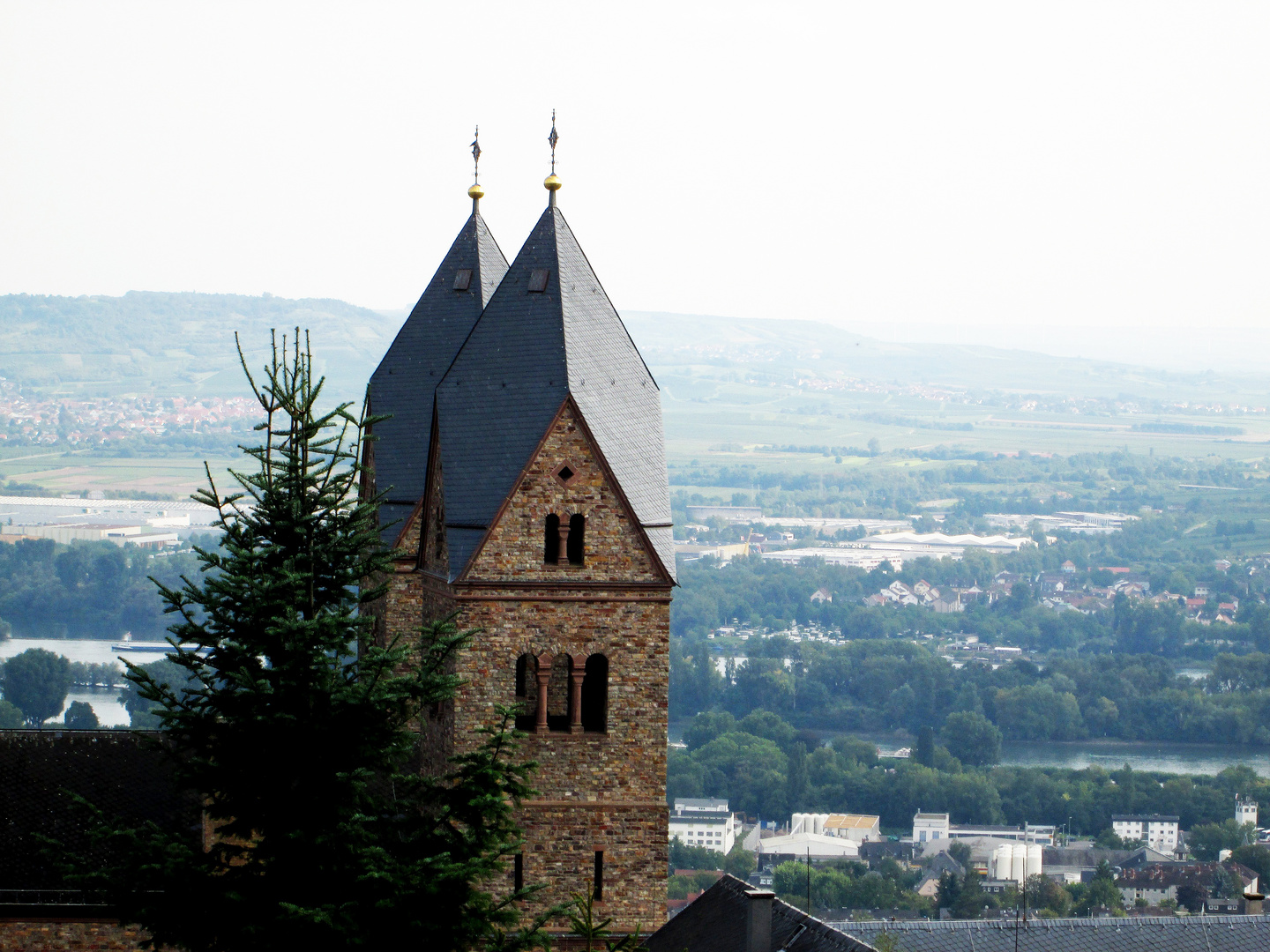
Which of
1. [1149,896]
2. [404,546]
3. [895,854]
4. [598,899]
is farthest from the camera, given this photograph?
[895,854]

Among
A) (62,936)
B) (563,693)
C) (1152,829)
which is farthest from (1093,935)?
(1152,829)

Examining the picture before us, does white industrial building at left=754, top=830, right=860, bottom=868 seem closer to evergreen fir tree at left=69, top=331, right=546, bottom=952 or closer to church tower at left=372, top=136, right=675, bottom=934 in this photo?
church tower at left=372, top=136, right=675, bottom=934

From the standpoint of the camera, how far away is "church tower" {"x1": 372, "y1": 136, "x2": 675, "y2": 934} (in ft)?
108

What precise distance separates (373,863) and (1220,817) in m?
162

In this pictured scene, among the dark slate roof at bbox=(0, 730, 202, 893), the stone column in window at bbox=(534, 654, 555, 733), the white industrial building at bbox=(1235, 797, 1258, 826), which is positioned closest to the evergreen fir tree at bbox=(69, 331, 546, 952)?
the stone column in window at bbox=(534, 654, 555, 733)

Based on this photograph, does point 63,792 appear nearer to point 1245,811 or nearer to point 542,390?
point 542,390

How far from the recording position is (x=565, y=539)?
1307 inches

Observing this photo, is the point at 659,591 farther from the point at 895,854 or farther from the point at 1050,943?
the point at 895,854

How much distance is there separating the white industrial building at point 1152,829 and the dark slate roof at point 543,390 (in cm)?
14646

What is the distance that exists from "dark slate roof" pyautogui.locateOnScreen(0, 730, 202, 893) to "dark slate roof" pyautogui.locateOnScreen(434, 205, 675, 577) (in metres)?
7.42

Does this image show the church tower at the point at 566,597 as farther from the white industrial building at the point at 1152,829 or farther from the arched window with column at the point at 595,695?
the white industrial building at the point at 1152,829

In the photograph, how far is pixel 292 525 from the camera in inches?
995

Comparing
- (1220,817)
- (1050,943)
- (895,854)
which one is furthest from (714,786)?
(1050,943)

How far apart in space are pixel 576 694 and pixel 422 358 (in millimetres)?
8225
